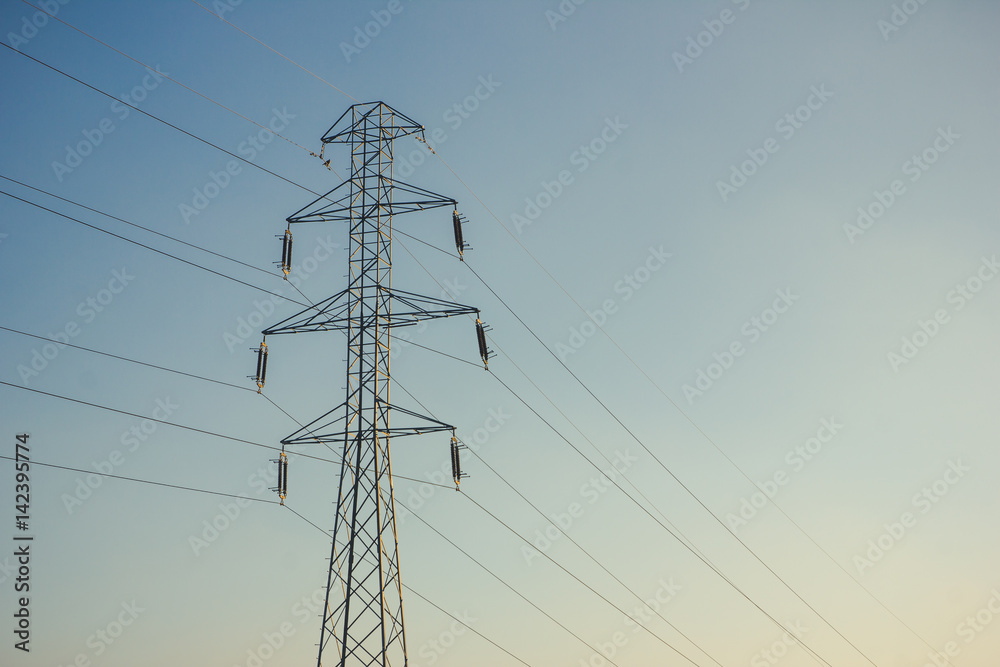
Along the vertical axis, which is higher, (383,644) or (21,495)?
(383,644)

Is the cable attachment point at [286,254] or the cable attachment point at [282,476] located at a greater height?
→ the cable attachment point at [286,254]

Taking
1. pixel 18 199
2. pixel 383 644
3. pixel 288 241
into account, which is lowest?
pixel 383 644

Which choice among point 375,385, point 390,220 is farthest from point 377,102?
point 375,385

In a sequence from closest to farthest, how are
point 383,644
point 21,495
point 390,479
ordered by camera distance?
point 383,644 → point 390,479 → point 21,495

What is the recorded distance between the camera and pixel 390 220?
27672 mm

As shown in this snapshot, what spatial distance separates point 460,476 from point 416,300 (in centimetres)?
572

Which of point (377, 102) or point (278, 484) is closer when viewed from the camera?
point (278, 484)

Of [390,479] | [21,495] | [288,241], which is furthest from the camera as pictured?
[288,241]

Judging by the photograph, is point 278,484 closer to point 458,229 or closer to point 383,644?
point 383,644

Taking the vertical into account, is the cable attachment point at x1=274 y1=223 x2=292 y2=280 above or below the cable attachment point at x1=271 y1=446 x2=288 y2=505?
above

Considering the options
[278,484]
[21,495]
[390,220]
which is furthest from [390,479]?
[21,495]

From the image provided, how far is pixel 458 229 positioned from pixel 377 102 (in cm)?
512

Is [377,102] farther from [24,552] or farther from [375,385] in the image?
[24,552]

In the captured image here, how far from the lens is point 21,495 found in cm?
2608
